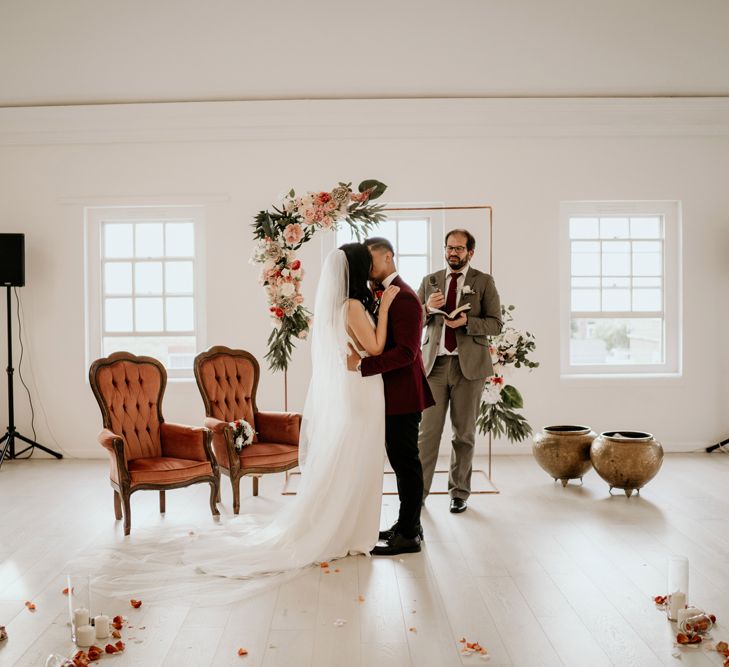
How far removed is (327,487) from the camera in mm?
4508

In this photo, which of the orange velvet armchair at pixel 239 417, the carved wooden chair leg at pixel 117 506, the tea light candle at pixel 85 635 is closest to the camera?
the tea light candle at pixel 85 635

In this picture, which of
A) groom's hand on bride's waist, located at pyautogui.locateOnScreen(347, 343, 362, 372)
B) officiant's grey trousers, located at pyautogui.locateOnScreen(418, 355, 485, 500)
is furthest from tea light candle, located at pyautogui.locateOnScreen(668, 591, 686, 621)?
officiant's grey trousers, located at pyautogui.locateOnScreen(418, 355, 485, 500)

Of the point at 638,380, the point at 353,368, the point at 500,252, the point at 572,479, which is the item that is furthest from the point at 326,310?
the point at 638,380

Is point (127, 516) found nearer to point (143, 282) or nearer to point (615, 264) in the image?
point (143, 282)

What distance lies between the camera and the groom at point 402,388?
4480 mm

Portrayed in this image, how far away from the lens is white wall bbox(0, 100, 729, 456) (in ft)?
25.1

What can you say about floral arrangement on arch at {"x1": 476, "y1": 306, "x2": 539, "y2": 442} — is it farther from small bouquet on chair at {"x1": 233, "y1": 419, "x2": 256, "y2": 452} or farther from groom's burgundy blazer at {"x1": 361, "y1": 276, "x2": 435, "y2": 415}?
small bouquet on chair at {"x1": 233, "y1": 419, "x2": 256, "y2": 452}

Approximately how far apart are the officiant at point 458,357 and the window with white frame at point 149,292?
324cm

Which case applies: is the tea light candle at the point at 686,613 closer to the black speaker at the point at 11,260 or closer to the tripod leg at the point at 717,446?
the tripod leg at the point at 717,446

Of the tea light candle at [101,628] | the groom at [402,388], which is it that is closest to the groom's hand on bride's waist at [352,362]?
the groom at [402,388]

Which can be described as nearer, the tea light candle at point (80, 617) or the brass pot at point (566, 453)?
the tea light candle at point (80, 617)

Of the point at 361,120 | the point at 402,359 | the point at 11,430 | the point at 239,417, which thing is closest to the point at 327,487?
the point at 402,359

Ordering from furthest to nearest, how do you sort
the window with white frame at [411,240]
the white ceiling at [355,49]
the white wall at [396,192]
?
the window with white frame at [411,240], the white wall at [396,192], the white ceiling at [355,49]

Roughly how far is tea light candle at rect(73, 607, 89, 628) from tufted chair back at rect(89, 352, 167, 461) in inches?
88.9
